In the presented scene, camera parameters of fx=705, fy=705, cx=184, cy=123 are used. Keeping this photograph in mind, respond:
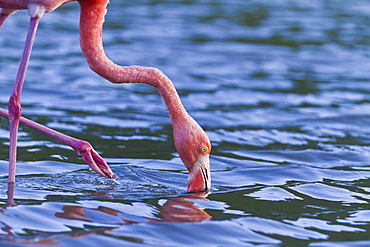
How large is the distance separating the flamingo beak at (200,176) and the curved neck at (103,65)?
0.49 metres

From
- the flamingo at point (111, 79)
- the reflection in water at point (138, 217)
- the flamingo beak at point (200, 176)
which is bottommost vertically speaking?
the reflection in water at point (138, 217)

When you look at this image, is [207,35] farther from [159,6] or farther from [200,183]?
[200,183]

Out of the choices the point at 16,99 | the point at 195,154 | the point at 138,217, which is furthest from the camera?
the point at 195,154

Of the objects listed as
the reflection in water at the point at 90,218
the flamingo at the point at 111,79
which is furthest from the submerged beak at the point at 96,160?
the reflection in water at the point at 90,218

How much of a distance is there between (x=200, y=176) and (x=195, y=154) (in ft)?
0.75

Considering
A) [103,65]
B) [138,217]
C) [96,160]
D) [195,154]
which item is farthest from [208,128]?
[138,217]

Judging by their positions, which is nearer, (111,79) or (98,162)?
(98,162)

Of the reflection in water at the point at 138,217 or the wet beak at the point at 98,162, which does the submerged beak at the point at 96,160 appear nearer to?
the wet beak at the point at 98,162

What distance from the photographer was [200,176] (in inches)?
275

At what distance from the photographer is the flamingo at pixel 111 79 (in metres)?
6.93

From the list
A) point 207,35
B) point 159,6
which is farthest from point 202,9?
point 207,35

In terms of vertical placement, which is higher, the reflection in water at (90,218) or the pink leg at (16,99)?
the pink leg at (16,99)

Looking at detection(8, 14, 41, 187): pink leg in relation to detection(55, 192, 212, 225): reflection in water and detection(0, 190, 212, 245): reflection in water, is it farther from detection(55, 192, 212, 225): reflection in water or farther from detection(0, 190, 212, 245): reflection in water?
detection(55, 192, 212, 225): reflection in water

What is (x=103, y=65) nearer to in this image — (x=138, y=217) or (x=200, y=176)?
(x=200, y=176)
